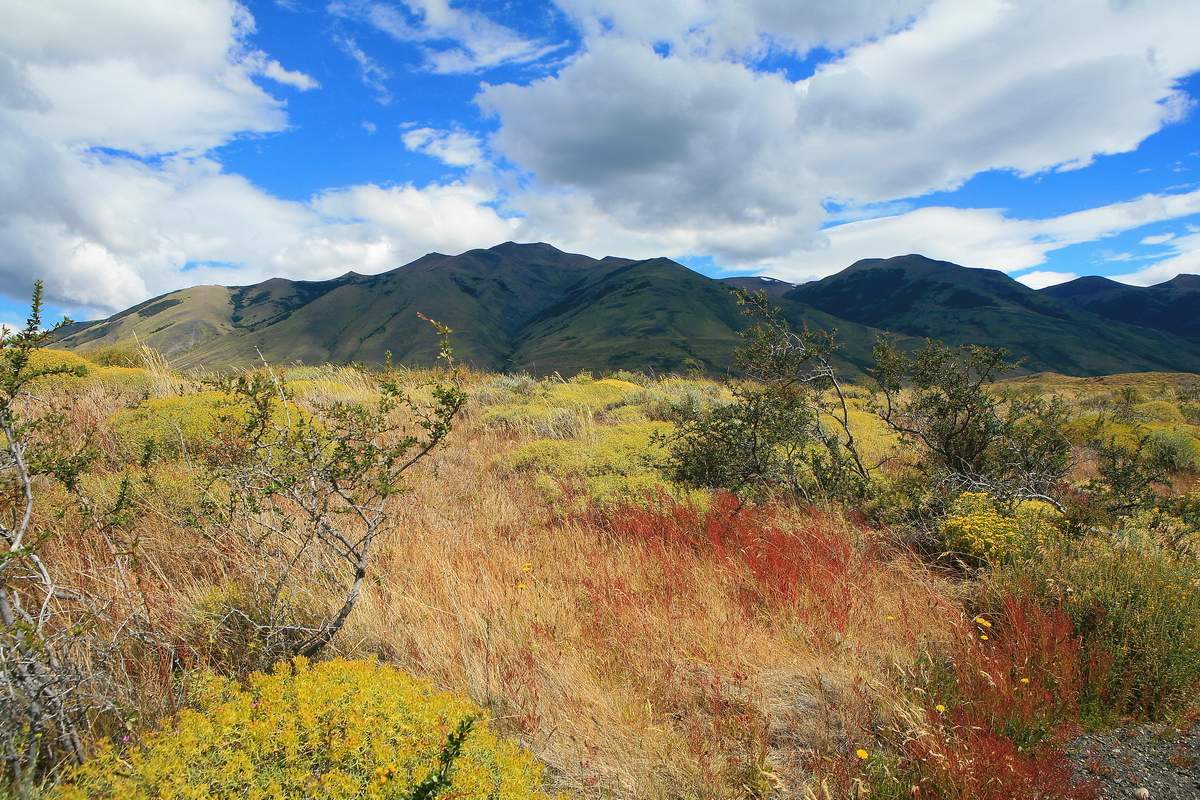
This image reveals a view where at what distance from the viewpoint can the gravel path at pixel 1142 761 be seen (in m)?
2.41

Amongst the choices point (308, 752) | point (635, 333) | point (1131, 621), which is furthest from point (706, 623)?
point (635, 333)

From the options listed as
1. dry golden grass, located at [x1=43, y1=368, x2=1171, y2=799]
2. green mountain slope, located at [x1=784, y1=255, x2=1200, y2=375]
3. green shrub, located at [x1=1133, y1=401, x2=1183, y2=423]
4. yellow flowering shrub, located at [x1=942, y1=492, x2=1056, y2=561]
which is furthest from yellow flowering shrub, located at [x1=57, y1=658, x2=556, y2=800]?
green mountain slope, located at [x1=784, y1=255, x2=1200, y2=375]

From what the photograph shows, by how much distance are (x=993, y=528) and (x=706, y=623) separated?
2727 mm

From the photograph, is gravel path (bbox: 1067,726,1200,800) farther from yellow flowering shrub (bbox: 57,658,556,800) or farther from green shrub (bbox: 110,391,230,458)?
green shrub (bbox: 110,391,230,458)

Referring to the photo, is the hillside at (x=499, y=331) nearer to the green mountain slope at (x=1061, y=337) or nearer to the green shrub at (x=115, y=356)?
the green mountain slope at (x=1061, y=337)

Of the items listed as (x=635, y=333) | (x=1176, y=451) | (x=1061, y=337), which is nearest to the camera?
(x=1176, y=451)

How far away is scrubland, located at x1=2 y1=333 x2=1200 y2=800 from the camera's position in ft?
7.86

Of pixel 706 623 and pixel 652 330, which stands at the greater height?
pixel 652 330

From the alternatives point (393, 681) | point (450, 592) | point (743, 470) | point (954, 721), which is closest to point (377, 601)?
point (450, 592)

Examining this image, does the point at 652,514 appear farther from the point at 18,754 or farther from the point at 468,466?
the point at 18,754

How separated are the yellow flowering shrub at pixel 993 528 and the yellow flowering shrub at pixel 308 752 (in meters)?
3.95

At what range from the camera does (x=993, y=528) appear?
A: 14.1 feet

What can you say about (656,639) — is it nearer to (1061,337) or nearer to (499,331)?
(499,331)

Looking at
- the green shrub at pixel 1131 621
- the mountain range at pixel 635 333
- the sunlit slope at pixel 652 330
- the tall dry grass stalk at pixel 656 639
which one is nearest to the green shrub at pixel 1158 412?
the green shrub at pixel 1131 621
